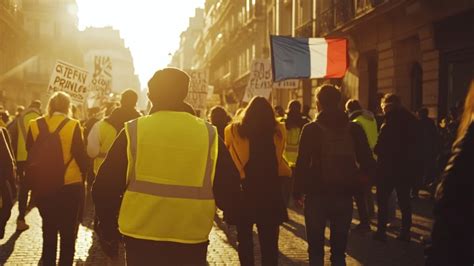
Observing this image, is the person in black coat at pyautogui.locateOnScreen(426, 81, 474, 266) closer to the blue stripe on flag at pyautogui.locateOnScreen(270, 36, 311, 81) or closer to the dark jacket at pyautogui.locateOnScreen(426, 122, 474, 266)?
the dark jacket at pyautogui.locateOnScreen(426, 122, 474, 266)

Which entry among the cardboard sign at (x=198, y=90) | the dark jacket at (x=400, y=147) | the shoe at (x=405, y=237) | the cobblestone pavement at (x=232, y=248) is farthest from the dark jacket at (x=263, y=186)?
the cardboard sign at (x=198, y=90)

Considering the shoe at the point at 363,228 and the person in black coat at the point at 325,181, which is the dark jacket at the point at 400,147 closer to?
the shoe at the point at 363,228

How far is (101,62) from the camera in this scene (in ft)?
65.7

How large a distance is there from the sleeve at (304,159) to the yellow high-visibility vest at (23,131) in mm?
6066

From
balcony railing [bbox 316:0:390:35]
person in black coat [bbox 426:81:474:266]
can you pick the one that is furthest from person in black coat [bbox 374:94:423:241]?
balcony railing [bbox 316:0:390:35]

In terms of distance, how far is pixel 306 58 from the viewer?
1345 centimetres

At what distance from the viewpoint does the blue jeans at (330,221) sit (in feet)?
17.4

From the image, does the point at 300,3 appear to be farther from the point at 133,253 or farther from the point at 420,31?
the point at 133,253

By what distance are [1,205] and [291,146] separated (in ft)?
17.5

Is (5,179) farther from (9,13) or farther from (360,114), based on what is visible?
(9,13)

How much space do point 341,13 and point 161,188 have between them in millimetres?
19053

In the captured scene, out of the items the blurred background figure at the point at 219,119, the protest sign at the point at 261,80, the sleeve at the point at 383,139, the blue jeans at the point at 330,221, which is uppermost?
the protest sign at the point at 261,80

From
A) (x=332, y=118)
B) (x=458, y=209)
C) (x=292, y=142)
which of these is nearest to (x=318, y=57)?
(x=292, y=142)

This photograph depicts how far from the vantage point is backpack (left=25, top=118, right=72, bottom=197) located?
566cm
